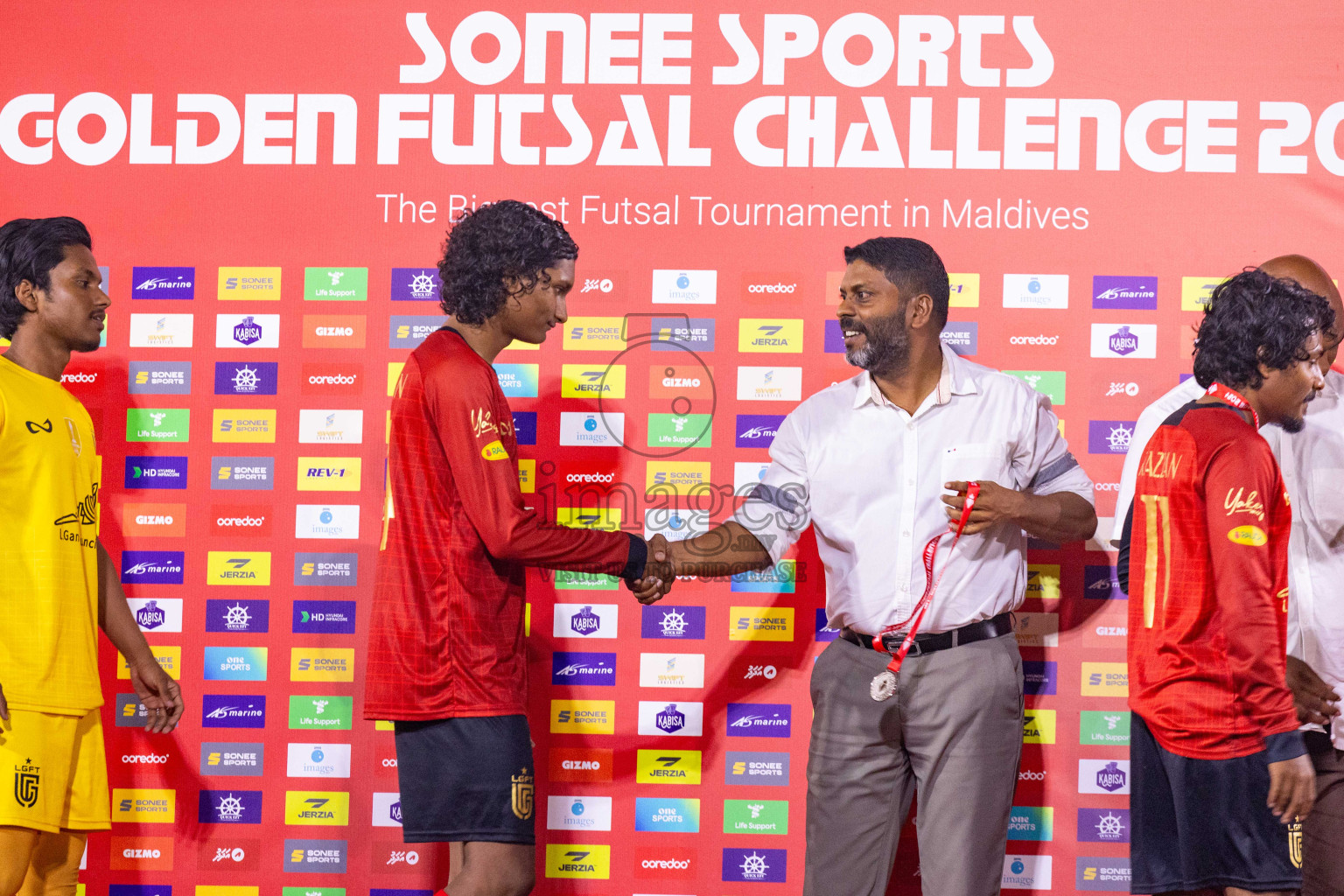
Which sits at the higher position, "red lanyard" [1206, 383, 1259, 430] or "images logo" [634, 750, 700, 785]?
"red lanyard" [1206, 383, 1259, 430]

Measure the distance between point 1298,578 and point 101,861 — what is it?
3740mm

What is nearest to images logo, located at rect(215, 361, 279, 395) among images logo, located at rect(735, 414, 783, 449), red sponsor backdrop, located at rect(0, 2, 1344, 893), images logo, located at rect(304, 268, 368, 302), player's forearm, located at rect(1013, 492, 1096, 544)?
red sponsor backdrop, located at rect(0, 2, 1344, 893)

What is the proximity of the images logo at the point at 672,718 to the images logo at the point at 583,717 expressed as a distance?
11cm

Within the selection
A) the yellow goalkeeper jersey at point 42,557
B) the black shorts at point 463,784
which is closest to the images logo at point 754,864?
the black shorts at point 463,784

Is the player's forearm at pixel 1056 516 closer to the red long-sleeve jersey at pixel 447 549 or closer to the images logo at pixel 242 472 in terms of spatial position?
Answer: the red long-sleeve jersey at pixel 447 549

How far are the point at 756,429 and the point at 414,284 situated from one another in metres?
1.23

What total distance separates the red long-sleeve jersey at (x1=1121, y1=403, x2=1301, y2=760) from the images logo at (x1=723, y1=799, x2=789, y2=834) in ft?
4.56

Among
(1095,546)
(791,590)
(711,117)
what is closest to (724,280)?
(711,117)

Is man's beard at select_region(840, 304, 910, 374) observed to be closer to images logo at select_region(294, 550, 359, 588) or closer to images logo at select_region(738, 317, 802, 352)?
images logo at select_region(738, 317, 802, 352)

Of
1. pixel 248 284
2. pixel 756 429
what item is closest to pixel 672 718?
pixel 756 429

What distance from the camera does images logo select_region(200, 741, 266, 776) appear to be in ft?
11.1

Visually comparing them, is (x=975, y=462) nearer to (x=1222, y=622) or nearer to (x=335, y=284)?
(x=1222, y=622)

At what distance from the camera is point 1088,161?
10.9 ft

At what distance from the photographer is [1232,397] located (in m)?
2.23
